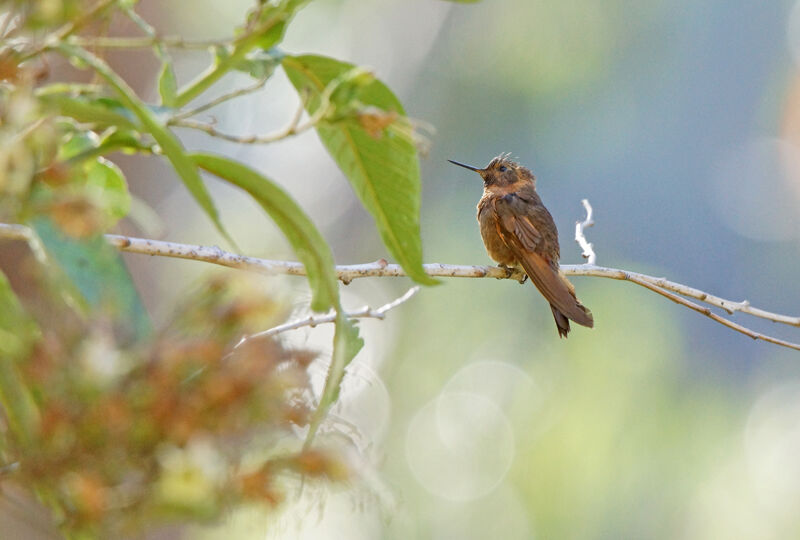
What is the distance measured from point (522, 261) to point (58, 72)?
3.06 meters

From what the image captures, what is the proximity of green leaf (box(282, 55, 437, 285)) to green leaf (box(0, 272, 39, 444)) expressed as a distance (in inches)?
18.6

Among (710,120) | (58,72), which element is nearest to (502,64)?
(710,120)

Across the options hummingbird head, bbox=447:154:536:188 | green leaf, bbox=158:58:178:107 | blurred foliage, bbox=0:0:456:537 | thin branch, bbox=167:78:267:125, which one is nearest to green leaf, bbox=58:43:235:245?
blurred foliage, bbox=0:0:456:537

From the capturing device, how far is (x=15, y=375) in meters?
0.92

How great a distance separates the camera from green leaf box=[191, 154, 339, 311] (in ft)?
3.35

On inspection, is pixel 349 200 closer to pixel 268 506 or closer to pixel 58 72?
pixel 58 72

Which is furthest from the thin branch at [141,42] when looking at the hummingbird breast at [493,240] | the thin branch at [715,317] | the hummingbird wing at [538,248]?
the hummingbird breast at [493,240]

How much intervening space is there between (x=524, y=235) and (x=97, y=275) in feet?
9.26

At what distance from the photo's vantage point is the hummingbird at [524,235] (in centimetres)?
328

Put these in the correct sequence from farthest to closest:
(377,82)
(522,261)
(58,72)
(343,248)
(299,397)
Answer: (343,248) → (58,72) → (522,261) → (377,82) → (299,397)

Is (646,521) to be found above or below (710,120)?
below

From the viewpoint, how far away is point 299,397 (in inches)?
33.7

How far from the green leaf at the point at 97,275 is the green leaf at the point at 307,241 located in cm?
15

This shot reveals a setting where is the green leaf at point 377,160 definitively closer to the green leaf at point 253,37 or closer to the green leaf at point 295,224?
the green leaf at point 253,37
